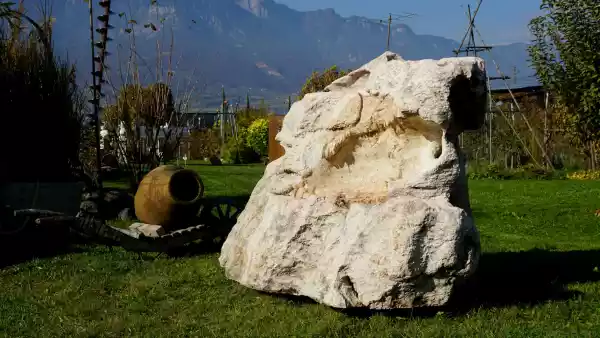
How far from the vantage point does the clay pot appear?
878 cm

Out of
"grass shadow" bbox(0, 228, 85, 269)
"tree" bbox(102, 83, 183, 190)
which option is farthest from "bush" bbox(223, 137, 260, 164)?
"grass shadow" bbox(0, 228, 85, 269)

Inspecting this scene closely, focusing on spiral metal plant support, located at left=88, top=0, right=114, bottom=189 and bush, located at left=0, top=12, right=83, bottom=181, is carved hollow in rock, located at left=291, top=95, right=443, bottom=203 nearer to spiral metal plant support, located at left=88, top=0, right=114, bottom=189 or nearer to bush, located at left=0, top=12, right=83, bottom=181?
bush, located at left=0, top=12, right=83, bottom=181

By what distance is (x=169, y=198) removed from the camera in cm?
871

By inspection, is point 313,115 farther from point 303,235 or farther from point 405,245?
point 405,245

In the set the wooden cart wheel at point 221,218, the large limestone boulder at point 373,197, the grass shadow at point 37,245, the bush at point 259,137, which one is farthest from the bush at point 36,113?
the bush at point 259,137

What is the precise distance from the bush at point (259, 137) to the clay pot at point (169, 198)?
19.6m

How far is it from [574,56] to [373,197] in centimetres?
736

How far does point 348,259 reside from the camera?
5.12 metres

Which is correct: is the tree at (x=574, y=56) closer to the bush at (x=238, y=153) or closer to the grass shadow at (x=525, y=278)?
the grass shadow at (x=525, y=278)

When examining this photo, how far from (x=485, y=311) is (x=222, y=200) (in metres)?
4.45

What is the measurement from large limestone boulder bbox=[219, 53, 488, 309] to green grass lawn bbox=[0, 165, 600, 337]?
0.21m

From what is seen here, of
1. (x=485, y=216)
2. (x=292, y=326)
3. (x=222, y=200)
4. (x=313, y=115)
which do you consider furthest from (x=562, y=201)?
(x=292, y=326)

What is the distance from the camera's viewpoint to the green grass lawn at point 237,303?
16.5 ft

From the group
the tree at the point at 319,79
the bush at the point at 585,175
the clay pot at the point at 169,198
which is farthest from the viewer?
the tree at the point at 319,79
